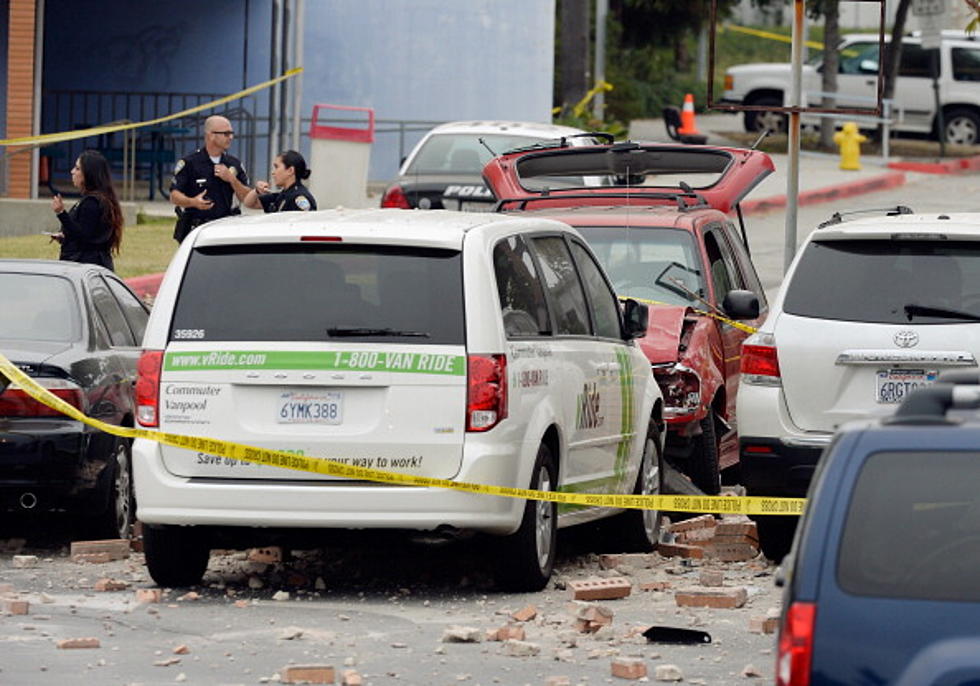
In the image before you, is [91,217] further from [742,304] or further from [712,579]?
[712,579]

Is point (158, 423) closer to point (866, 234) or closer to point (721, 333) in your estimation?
point (866, 234)

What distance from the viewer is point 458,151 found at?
73.7 ft

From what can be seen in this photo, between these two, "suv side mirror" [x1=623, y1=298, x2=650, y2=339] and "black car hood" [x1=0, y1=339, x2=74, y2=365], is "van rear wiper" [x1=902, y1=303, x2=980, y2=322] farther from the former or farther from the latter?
"black car hood" [x1=0, y1=339, x2=74, y2=365]

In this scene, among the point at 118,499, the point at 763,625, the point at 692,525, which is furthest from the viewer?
the point at 692,525

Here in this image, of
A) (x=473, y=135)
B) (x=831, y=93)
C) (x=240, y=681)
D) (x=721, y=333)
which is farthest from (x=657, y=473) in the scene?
(x=831, y=93)

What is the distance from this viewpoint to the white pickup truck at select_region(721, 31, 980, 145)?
38750 millimetres

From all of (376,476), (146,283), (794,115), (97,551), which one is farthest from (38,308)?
(146,283)

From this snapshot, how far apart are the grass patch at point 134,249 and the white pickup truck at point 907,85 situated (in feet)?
56.1

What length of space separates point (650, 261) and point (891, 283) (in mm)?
3128

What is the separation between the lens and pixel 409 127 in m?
33.0

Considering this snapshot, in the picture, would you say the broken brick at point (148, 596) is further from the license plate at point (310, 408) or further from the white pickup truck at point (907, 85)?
the white pickup truck at point (907, 85)

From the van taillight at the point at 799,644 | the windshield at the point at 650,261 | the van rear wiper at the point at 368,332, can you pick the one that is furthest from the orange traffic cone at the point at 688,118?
the van taillight at the point at 799,644

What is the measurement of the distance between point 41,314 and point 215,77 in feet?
67.2

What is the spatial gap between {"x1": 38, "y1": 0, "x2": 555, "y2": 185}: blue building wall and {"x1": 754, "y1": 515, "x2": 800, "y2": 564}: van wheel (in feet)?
62.5
